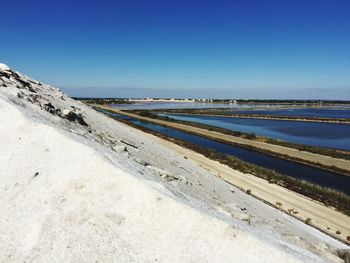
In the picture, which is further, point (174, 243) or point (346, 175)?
point (346, 175)

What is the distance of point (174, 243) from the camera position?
8484mm

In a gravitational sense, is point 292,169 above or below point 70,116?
below

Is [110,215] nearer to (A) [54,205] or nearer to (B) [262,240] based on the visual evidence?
(A) [54,205]

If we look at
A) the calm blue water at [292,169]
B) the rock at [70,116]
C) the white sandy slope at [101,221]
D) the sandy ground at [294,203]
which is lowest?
the calm blue water at [292,169]

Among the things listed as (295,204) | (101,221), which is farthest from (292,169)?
(101,221)

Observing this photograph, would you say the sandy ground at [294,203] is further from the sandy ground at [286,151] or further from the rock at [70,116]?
the sandy ground at [286,151]

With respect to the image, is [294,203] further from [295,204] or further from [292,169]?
[292,169]

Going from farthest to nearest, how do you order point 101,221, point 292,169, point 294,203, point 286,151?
point 286,151 < point 292,169 < point 294,203 < point 101,221

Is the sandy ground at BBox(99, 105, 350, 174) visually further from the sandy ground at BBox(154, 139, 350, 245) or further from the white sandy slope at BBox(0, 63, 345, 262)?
the white sandy slope at BBox(0, 63, 345, 262)

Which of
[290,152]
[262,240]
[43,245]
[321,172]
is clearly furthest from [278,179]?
[43,245]

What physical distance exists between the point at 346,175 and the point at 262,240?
37175mm

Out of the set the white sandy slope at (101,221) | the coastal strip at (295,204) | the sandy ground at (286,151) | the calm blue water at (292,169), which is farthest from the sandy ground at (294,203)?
the sandy ground at (286,151)

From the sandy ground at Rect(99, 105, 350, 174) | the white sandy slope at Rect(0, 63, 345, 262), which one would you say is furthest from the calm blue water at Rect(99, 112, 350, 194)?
the white sandy slope at Rect(0, 63, 345, 262)

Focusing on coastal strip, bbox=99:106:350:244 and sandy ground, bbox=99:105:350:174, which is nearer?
coastal strip, bbox=99:106:350:244
